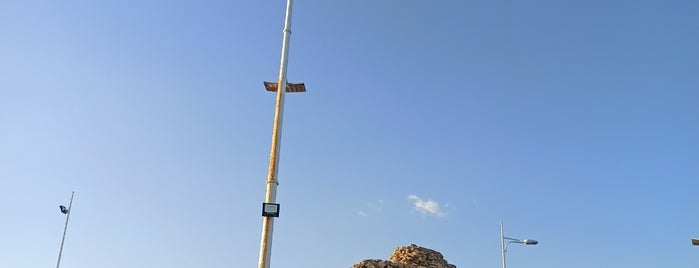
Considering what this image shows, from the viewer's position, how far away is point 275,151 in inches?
474

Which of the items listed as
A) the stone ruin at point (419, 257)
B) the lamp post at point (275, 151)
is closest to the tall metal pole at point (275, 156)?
the lamp post at point (275, 151)

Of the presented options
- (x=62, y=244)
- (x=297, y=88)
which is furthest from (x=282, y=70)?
(x=62, y=244)

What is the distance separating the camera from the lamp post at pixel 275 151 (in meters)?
11.2

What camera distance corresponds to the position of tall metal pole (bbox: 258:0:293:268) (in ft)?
36.7

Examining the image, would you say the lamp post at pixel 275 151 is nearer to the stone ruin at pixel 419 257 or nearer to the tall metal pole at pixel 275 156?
the tall metal pole at pixel 275 156

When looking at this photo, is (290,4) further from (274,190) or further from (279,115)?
(274,190)

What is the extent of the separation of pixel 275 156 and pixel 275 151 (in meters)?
0.13

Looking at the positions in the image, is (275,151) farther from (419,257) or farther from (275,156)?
(419,257)

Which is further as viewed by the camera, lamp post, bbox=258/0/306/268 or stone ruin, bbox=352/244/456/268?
stone ruin, bbox=352/244/456/268

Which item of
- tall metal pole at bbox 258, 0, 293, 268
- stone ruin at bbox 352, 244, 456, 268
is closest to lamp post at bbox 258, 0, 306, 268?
tall metal pole at bbox 258, 0, 293, 268

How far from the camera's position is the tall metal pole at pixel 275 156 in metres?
11.2

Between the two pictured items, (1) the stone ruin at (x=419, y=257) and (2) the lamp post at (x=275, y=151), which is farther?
(1) the stone ruin at (x=419, y=257)

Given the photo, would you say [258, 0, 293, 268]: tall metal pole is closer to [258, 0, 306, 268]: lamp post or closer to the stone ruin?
[258, 0, 306, 268]: lamp post

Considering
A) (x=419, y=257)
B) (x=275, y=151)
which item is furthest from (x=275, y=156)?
A: (x=419, y=257)
